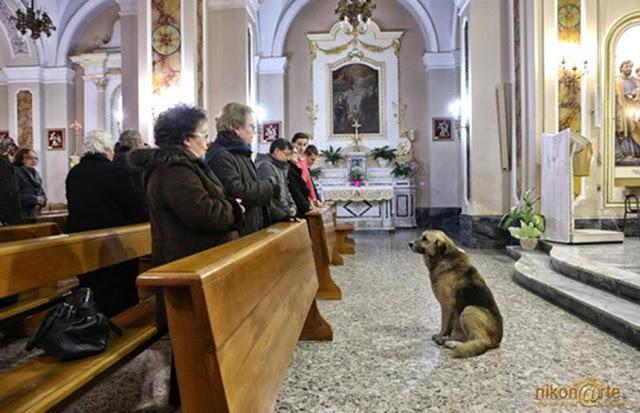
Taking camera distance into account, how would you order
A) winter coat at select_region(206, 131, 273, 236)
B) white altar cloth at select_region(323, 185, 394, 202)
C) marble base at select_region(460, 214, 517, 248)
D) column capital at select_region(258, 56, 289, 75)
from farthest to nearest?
column capital at select_region(258, 56, 289, 75)
white altar cloth at select_region(323, 185, 394, 202)
marble base at select_region(460, 214, 517, 248)
winter coat at select_region(206, 131, 273, 236)

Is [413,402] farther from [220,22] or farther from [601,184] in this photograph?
[220,22]

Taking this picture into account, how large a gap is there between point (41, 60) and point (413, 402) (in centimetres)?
1388

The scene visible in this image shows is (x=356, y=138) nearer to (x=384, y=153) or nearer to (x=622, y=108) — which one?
(x=384, y=153)

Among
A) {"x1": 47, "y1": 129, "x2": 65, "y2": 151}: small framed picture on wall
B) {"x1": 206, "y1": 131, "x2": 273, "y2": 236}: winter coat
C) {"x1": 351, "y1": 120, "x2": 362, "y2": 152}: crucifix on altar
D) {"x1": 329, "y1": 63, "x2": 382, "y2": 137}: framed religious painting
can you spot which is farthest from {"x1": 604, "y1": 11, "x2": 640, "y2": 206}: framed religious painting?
{"x1": 47, "y1": 129, "x2": 65, "y2": 151}: small framed picture on wall

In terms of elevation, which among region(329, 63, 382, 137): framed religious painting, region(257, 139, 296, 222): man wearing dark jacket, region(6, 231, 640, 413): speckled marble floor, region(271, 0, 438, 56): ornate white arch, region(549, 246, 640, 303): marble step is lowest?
region(6, 231, 640, 413): speckled marble floor

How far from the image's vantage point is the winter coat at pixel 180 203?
210cm

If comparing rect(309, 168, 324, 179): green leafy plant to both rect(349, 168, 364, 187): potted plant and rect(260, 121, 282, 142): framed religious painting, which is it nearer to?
rect(349, 168, 364, 187): potted plant

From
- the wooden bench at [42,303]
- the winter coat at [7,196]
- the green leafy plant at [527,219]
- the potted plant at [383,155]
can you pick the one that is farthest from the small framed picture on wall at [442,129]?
the wooden bench at [42,303]

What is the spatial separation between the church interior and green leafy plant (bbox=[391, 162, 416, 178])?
5cm

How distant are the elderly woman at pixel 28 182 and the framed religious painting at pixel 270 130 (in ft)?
23.3

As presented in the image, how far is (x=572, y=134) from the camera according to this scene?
647 centimetres

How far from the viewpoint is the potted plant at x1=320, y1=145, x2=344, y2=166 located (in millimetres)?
12383

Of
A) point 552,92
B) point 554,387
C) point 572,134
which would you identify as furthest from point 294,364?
point 552,92

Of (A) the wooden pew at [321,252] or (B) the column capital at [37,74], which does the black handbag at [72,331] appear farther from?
(B) the column capital at [37,74]
